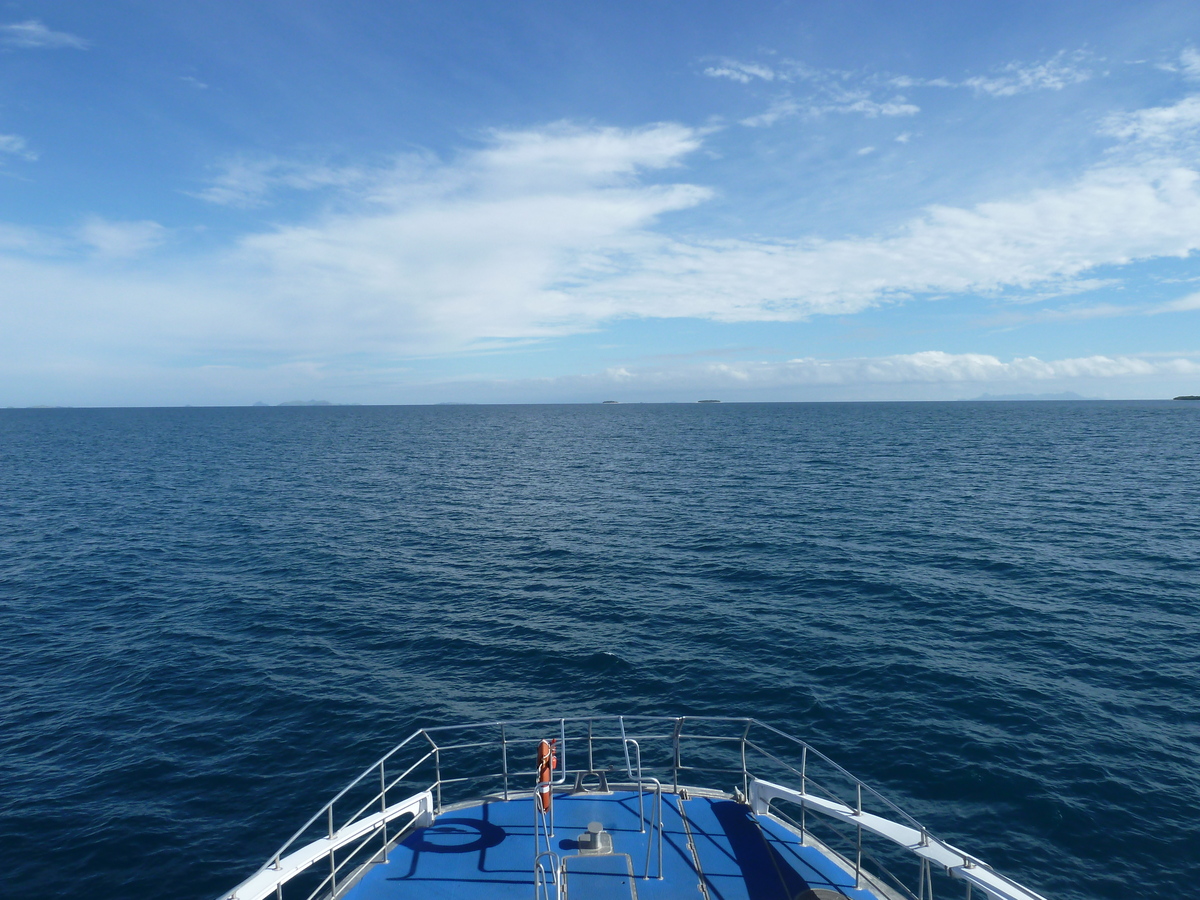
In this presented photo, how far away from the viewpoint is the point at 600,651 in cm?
3344

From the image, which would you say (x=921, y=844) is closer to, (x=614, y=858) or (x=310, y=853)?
(x=614, y=858)

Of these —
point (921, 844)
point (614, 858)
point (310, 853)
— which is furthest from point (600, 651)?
point (921, 844)

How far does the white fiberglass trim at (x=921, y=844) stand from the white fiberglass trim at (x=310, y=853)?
27.2 feet

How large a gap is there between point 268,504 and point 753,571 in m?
54.0

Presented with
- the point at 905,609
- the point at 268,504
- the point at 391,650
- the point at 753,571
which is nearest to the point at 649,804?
the point at 391,650

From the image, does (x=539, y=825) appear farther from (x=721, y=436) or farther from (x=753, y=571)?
(x=721, y=436)

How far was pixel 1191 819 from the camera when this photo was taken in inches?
806

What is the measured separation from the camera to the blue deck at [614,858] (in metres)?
13.6

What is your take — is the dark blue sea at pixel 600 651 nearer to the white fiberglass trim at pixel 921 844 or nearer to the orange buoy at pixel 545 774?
the white fiberglass trim at pixel 921 844

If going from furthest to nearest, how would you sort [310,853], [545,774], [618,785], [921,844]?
[618,785]
[545,774]
[310,853]
[921,844]

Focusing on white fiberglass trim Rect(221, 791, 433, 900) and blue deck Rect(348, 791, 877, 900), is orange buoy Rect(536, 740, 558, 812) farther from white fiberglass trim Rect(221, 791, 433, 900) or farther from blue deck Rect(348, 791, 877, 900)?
white fiberglass trim Rect(221, 791, 433, 900)

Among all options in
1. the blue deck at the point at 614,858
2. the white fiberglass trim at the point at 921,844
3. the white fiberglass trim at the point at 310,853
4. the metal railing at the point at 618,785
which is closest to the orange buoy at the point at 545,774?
the metal railing at the point at 618,785

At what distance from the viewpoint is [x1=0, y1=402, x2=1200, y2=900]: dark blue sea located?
21.1 meters

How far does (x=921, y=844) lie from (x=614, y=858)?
21.0 feet
